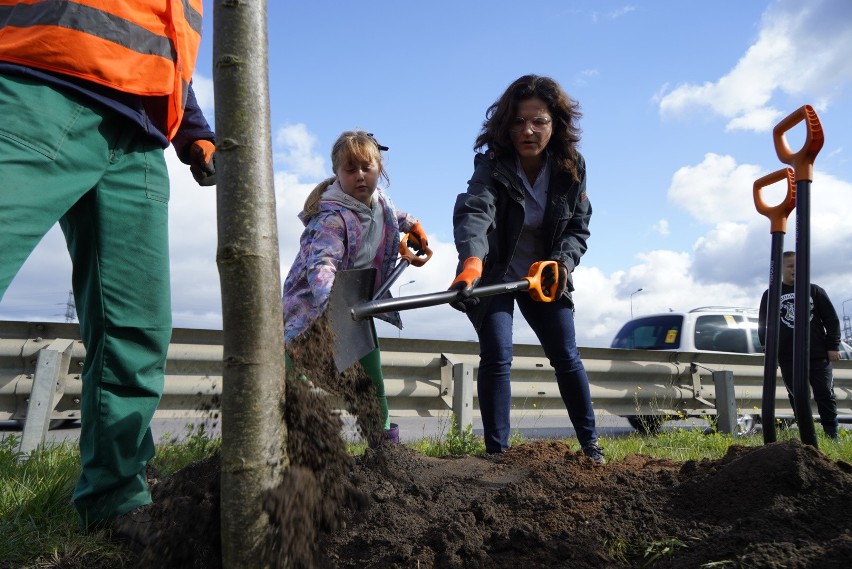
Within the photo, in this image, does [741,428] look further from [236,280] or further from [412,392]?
[236,280]

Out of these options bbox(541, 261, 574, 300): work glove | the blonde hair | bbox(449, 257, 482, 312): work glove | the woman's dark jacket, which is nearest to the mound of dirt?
bbox(449, 257, 482, 312): work glove

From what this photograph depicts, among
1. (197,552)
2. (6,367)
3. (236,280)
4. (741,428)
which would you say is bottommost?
(741,428)

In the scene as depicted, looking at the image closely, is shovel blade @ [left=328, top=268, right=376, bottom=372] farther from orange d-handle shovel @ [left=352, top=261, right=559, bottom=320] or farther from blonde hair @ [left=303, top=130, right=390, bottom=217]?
blonde hair @ [left=303, top=130, right=390, bottom=217]

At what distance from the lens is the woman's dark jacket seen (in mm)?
3504

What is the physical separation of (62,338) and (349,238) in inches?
89.8

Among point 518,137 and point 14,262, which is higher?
point 518,137

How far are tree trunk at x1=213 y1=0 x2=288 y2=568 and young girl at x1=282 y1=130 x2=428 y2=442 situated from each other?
2.07 metres

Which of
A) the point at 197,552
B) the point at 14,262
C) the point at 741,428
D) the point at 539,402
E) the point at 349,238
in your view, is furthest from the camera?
the point at 741,428

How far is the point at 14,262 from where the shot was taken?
5.62ft

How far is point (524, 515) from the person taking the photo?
1959 mm

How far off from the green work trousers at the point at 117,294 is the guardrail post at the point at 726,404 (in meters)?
5.78

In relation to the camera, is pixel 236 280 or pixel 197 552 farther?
pixel 197 552

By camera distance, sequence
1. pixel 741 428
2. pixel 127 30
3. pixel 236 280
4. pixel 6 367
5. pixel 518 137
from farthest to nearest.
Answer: pixel 741 428, pixel 6 367, pixel 518 137, pixel 127 30, pixel 236 280

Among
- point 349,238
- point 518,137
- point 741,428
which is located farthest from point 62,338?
point 741,428
